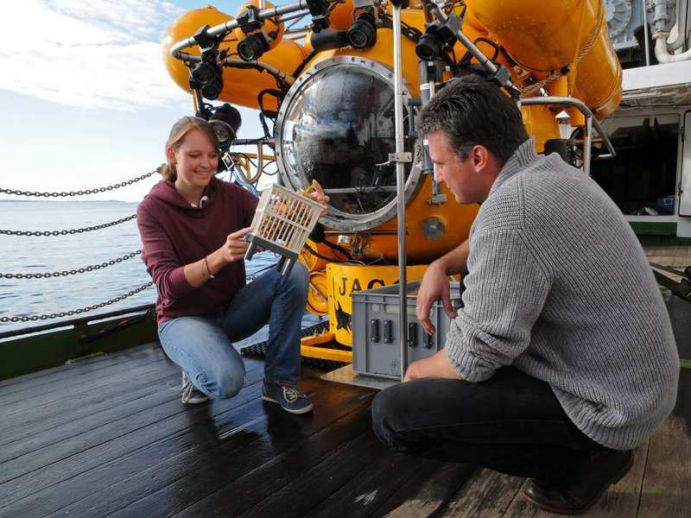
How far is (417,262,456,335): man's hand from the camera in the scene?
1.79 metres

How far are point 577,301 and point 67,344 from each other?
3.34 m

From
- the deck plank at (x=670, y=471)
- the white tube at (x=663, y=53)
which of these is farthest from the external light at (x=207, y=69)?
the white tube at (x=663, y=53)

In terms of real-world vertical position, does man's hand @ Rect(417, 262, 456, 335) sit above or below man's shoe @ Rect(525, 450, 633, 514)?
above

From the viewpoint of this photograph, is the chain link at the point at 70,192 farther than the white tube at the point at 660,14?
No

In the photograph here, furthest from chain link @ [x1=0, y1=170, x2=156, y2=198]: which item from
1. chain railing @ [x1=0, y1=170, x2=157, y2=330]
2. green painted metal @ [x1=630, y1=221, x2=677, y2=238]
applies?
green painted metal @ [x1=630, y1=221, x2=677, y2=238]

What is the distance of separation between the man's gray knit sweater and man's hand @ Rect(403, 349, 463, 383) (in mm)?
113

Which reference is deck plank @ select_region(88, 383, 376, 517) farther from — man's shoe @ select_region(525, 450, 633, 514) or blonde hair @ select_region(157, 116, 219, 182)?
blonde hair @ select_region(157, 116, 219, 182)

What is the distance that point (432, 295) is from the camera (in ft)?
5.90

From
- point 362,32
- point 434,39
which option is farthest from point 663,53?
point 434,39

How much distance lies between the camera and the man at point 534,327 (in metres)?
1.17

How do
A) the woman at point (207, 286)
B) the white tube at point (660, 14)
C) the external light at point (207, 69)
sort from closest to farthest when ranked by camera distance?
the woman at point (207, 286)
the external light at point (207, 69)
the white tube at point (660, 14)

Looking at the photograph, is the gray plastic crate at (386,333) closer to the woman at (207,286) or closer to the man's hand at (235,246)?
the woman at (207,286)

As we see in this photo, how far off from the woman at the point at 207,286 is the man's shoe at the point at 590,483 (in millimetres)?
1179

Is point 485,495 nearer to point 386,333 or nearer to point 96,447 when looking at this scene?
point 386,333
